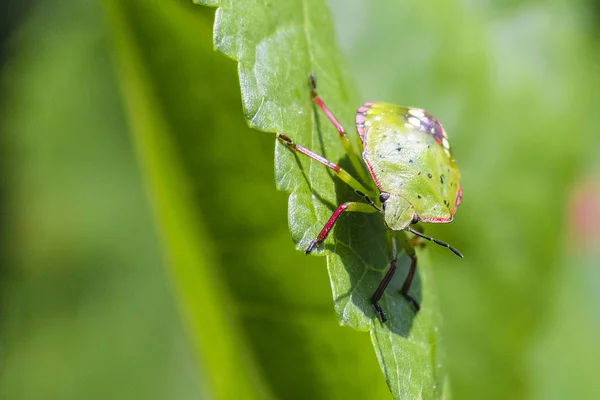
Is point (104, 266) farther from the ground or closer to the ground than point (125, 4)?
closer to the ground

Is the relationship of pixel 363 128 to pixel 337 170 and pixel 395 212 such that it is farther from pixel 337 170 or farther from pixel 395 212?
pixel 395 212

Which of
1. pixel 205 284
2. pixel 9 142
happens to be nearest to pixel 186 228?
pixel 205 284

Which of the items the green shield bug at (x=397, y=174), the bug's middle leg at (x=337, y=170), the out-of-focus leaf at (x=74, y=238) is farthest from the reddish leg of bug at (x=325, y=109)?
the out-of-focus leaf at (x=74, y=238)

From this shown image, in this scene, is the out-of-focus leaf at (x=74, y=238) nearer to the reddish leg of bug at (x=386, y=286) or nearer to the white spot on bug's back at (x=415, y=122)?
the reddish leg of bug at (x=386, y=286)

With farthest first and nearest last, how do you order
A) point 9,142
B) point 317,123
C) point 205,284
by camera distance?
point 9,142 < point 205,284 < point 317,123

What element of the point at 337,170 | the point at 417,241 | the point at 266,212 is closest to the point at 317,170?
the point at 337,170

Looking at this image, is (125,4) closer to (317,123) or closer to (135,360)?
(317,123)
